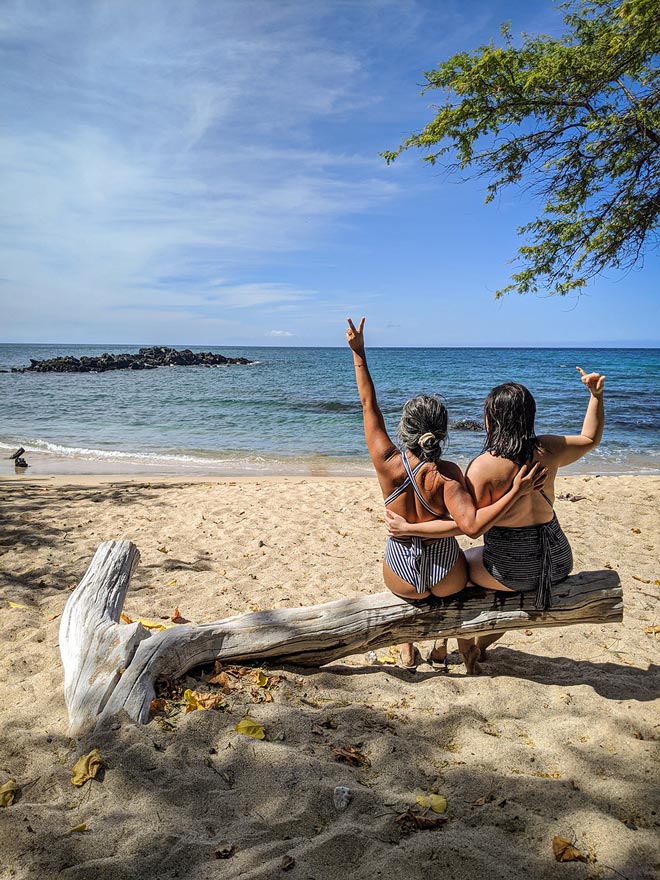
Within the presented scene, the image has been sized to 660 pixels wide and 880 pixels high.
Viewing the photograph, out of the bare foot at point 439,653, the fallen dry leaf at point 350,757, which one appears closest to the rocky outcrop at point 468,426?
the bare foot at point 439,653

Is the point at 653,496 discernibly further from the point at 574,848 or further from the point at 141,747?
the point at 141,747

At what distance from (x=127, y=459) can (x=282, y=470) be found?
13.0ft

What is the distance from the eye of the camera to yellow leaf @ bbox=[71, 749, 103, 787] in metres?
2.56

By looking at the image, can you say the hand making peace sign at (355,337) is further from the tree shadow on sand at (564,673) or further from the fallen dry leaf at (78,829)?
the fallen dry leaf at (78,829)

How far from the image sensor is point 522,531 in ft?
11.6

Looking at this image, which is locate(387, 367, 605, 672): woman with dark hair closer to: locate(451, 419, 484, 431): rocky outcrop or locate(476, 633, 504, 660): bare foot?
locate(476, 633, 504, 660): bare foot

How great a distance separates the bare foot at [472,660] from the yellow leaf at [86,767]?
2.34m

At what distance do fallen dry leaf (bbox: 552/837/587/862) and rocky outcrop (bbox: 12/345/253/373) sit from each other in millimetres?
50302

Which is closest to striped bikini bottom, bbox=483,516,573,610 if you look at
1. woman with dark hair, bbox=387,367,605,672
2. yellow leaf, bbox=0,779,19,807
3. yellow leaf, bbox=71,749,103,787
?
woman with dark hair, bbox=387,367,605,672

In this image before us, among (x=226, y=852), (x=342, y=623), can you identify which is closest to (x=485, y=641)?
(x=342, y=623)

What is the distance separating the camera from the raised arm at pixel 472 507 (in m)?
3.15

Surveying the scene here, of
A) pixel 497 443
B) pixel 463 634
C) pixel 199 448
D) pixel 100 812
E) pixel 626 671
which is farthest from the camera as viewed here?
pixel 199 448

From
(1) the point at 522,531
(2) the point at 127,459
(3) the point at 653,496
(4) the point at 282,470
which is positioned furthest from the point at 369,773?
(2) the point at 127,459

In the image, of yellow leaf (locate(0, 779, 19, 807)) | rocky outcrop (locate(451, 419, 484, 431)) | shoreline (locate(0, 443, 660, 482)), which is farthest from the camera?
rocky outcrop (locate(451, 419, 484, 431))
